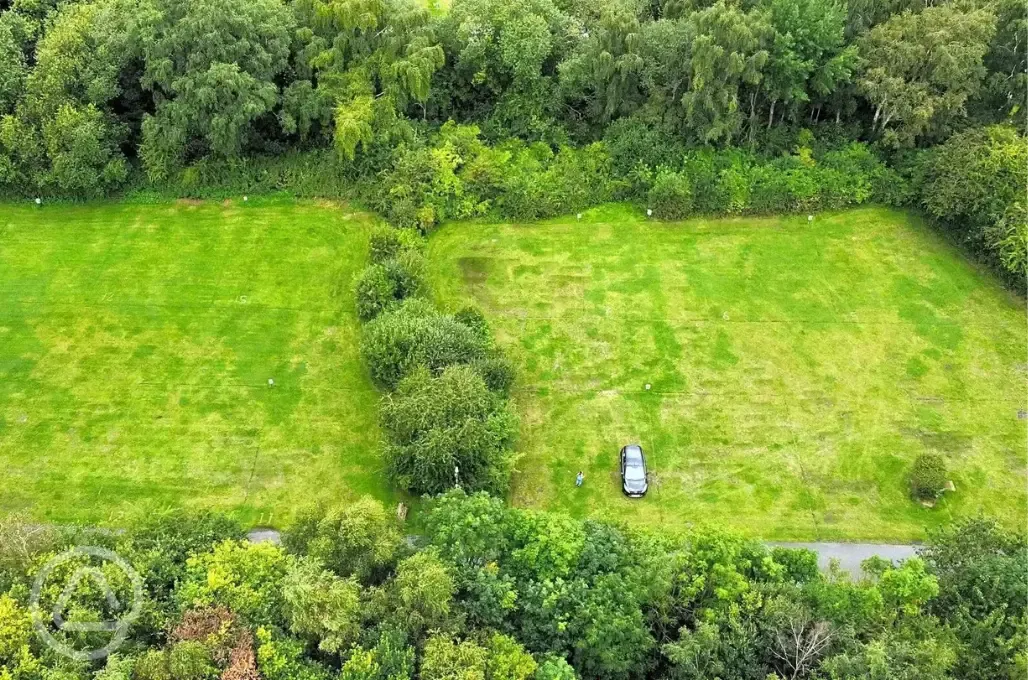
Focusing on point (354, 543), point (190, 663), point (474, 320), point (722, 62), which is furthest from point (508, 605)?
point (722, 62)

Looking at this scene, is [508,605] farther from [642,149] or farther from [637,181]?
[642,149]

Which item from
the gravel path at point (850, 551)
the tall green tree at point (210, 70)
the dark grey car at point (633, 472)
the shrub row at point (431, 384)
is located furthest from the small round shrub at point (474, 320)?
the tall green tree at point (210, 70)

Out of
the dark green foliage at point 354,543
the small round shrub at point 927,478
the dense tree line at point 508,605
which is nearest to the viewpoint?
the dense tree line at point 508,605

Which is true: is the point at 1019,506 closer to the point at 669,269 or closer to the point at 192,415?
the point at 669,269

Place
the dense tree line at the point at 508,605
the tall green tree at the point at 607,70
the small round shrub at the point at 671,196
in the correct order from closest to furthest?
the dense tree line at the point at 508,605 < the small round shrub at the point at 671,196 < the tall green tree at the point at 607,70

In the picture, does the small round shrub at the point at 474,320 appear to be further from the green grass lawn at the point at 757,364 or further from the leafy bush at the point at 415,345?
the green grass lawn at the point at 757,364

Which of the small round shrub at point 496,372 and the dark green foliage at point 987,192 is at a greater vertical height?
the dark green foliage at point 987,192

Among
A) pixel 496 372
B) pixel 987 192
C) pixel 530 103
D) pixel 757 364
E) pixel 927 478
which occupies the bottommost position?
pixel 927 478

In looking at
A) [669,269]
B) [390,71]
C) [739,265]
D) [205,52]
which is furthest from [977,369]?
[205,52]
